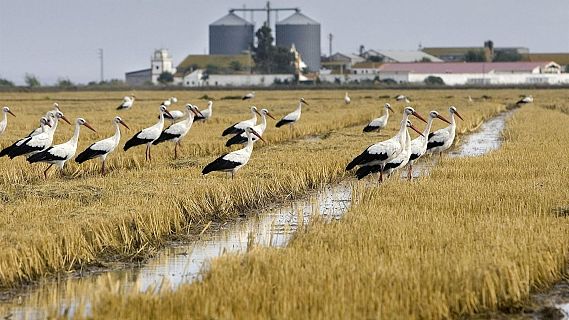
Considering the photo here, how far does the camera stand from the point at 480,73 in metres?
115

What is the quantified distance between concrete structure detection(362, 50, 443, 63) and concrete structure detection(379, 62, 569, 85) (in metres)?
15.6

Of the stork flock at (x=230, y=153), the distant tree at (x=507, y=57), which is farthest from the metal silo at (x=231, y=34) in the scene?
the stork flock at (x=230, y=153)

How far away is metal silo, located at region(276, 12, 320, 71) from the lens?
141125 millimetres

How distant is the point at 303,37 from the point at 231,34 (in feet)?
39.1

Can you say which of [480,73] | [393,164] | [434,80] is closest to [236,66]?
[434,80]

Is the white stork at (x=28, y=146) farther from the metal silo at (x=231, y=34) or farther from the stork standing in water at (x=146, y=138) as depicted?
the metal silo at (x=231, y=34)

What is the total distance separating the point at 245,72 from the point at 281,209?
4255 inches

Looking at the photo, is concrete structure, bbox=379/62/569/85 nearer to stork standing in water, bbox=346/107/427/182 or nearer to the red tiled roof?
the red tiled roof

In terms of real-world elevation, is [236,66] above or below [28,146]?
above

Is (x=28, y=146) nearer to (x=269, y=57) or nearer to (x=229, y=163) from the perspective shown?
(x=229, y=163)

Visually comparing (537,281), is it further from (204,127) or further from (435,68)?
(435,68)

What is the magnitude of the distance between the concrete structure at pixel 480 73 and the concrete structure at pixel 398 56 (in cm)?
1560

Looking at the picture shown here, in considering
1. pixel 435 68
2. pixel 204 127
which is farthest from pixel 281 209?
pixel 435 68

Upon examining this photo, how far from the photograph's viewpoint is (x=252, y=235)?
38.3 feet
